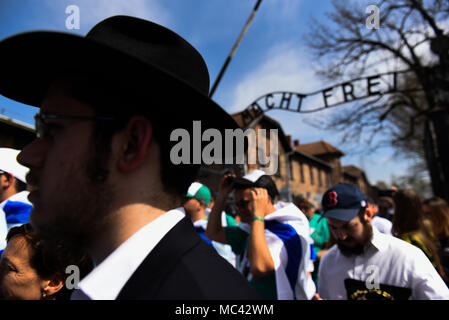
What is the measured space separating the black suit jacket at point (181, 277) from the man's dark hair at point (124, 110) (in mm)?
271

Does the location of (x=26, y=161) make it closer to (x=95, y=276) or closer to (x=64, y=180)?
(x=64, y=180)

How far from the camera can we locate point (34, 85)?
131cm

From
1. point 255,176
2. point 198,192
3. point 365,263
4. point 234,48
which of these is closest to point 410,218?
point 365,263

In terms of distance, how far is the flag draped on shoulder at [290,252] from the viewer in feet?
8.40

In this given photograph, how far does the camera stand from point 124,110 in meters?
1.00

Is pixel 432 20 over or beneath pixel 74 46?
over

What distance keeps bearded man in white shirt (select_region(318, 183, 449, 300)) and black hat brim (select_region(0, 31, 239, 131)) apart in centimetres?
170

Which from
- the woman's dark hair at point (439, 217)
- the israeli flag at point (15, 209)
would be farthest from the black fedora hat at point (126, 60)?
the woman's dark hair at point (439, 217)

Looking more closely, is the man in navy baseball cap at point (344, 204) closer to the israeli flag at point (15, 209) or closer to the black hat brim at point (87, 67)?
the black hat brim at point (87, 67)

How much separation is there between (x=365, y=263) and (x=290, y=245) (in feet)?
2.12

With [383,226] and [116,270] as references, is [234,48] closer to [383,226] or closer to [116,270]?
[383,226]

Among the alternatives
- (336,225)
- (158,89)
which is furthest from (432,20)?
(158,89)

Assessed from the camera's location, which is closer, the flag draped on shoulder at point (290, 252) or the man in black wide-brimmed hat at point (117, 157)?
the man in black wide-brimmed hat at point (117, 157)

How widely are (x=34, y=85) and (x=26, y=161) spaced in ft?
1.61
